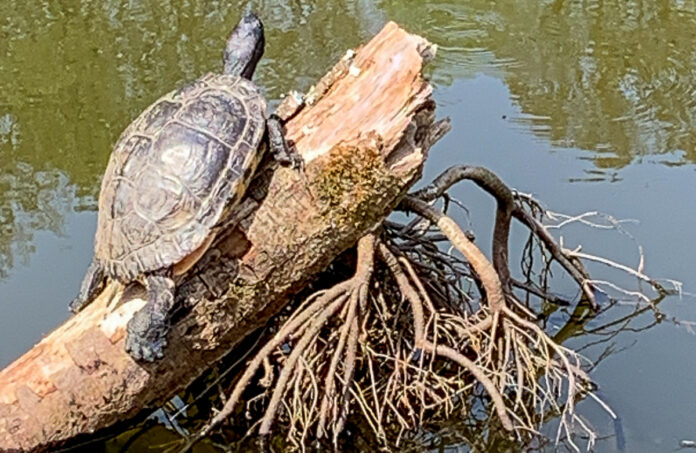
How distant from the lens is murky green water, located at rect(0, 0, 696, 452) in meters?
4.79

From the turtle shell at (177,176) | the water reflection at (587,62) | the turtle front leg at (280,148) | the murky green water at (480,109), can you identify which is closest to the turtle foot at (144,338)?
the turtle shell at (177,176)

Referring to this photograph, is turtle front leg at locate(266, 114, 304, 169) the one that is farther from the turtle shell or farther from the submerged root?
the submerged root

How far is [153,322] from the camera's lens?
11.7 feet

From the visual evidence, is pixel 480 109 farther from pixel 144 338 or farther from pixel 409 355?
pixel 144 338

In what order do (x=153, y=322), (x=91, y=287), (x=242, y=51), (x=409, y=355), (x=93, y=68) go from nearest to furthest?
(x=153, y=322) < (x=91, y=287) < (x=409, y=355) < (x=242, y=51) < (x=93, y=68)

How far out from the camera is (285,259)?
3686 mm

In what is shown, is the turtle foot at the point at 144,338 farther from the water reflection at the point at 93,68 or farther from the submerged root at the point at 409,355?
the water reflection at the point at 93,68

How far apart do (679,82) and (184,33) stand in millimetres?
3837

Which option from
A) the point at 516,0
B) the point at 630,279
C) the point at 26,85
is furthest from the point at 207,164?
the point at 516,0

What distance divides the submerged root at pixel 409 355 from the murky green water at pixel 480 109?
371mm

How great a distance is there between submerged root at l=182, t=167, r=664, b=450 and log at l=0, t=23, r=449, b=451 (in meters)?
0.21

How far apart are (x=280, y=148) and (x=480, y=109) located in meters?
3.22

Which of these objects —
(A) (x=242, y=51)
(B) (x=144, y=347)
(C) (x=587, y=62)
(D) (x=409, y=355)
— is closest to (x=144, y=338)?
(B) (x=144, y=347)

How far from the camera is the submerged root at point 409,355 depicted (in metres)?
Answer: 3.88
